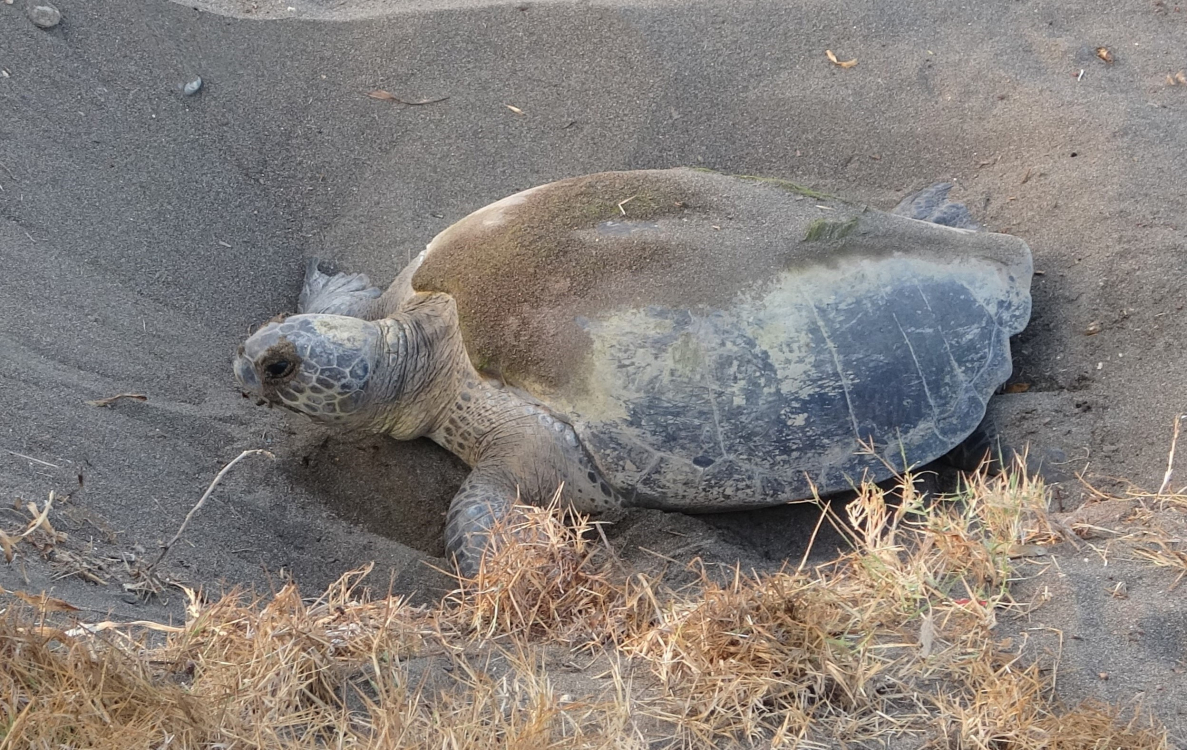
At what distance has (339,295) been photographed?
125 inches

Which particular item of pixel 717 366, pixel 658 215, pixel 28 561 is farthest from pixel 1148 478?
pixel 28 561

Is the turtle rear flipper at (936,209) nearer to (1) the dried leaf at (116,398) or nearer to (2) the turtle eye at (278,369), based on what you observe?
(2) the turtle eye at (278,369)

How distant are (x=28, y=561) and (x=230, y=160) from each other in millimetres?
2040

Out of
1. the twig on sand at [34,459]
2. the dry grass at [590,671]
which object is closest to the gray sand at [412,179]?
the twig on sand at [34,459]

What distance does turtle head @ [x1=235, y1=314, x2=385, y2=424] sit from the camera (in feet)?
8.81

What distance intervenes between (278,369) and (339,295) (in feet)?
1.78

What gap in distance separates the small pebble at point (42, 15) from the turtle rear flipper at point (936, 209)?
3062 mm

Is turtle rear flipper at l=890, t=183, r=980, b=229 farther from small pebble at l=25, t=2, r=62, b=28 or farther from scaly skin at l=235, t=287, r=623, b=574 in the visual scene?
small pebble at l=25, t=2, r=62, b=28

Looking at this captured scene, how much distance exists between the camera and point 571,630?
5.75 ft

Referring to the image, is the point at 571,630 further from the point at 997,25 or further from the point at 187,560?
the point at 997,25

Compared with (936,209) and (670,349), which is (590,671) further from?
(936,209)

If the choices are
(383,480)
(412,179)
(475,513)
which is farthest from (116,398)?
(412,179)

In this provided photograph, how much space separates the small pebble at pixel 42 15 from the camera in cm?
344

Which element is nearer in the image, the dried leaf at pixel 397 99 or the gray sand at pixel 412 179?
the gray sand at pixel 412 179
